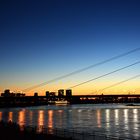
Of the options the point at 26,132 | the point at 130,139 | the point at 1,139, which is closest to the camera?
the point at 1,139

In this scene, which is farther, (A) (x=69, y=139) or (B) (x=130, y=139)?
(B) (x=130, y=139)

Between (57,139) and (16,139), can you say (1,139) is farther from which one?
(57,139)

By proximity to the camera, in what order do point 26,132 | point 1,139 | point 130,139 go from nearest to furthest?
1. point 1,139
2. point 26,132
3. point 130,139

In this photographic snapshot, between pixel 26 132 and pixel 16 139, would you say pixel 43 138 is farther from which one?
pixel 26 132

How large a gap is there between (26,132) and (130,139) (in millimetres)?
20114

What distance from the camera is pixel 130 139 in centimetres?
4800

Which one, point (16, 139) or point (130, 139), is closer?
point (16, 139)

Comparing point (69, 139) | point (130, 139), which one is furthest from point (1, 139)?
point (130, 139)

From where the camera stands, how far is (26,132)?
35281 millimetres

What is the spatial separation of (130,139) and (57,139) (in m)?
21.5

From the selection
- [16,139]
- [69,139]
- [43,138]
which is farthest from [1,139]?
[69,139]

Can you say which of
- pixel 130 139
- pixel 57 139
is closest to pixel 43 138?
pixel 57 139

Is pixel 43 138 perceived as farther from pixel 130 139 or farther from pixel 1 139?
pixel 130 139

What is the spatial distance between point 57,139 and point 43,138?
4.75 feet
